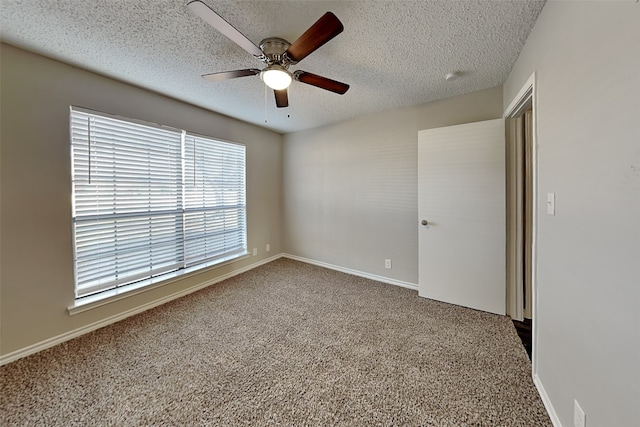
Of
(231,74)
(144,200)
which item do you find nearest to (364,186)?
(231,74)

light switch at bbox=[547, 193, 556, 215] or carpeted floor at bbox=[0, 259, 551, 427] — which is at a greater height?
light switch at bbox=[547, 193, 556, 215]

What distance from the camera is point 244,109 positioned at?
3057 millimetres

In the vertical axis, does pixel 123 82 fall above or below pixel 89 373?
above

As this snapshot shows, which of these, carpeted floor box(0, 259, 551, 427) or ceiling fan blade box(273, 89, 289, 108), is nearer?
carpeted floor box(0, 259, 551, 427)

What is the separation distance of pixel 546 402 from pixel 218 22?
2.84 metres

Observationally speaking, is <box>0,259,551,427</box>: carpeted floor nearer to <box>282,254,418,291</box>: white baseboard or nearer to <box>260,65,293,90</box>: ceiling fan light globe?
<box>282,254,418,291</box>: white baseboard

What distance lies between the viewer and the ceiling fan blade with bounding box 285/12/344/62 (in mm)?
1171

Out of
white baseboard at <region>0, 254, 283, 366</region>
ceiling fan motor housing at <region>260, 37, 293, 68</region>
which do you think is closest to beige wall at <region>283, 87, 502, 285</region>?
white baseboard at <region>0, 254, 283, 366</region>

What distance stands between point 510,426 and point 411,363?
59cm

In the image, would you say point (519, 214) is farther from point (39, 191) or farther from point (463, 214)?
point (39, 191)

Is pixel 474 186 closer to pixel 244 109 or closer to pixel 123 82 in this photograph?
pixel 244 109

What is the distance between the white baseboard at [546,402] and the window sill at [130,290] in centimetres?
340

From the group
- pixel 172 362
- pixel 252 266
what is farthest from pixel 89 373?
pixel 252 266

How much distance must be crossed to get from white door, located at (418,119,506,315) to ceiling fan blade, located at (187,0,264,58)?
212 centimetres
